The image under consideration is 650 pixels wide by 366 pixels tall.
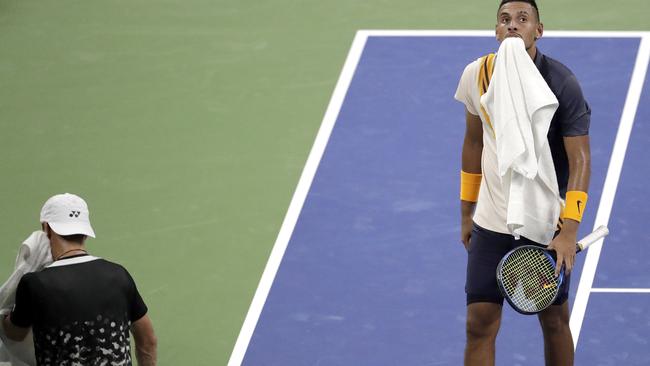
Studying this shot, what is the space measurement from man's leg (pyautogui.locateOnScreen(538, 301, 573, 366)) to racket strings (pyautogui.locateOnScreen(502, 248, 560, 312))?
369 mm

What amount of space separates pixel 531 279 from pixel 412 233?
3.00m

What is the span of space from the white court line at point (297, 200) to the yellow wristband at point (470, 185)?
191cm

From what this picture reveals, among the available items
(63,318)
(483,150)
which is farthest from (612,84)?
(63,318)

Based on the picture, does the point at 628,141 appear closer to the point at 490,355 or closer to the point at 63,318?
the point at 490,355

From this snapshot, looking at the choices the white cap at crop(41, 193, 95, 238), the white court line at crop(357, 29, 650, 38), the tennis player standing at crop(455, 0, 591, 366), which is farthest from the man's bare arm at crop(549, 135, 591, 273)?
the white court line at crop(357, 29, 650, 38)

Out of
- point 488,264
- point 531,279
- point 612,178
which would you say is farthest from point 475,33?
point 531,279

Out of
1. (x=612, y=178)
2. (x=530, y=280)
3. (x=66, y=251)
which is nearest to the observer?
(x=66, y=251)

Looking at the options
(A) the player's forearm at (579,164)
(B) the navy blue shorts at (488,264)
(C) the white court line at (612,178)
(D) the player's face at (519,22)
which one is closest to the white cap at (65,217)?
(B) the navy blue shorts at (488,264)

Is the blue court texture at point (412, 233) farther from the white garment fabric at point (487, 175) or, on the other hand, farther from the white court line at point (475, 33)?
the white garment fabric at point (487, 175)

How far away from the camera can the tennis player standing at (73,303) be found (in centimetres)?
597

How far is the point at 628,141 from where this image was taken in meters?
10.2

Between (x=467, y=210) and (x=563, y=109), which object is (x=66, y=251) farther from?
(x=563, y=109)

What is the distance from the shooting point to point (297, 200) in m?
9.72

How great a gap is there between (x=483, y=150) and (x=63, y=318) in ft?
7.10
